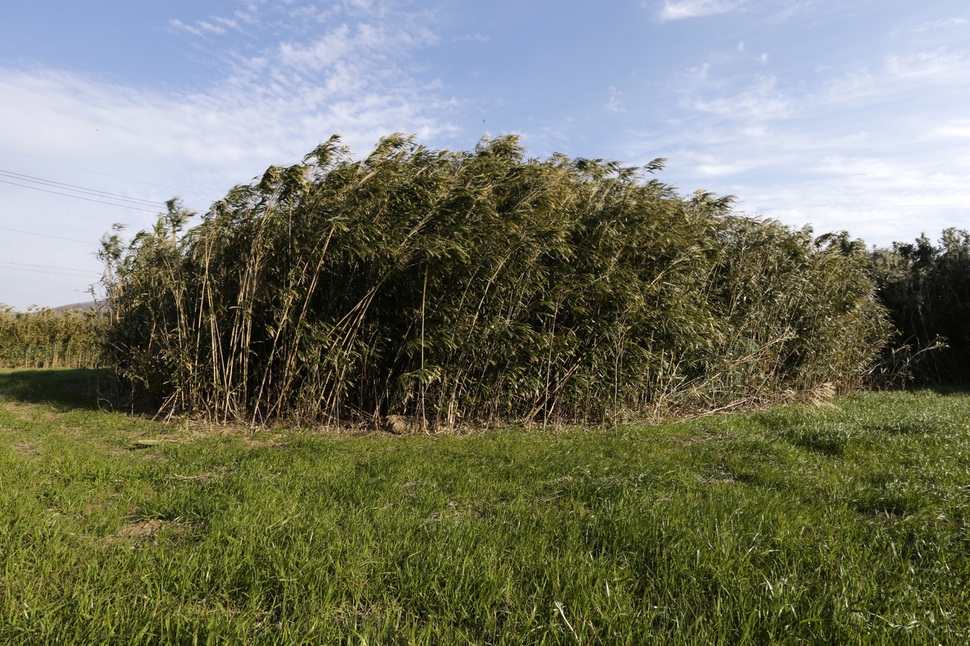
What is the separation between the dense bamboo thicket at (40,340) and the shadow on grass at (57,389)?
6327 mm

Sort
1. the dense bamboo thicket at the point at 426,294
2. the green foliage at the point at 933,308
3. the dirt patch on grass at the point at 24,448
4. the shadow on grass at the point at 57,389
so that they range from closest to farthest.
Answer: the dirt patch on grass at the point at 24,448, the dense bamboo thicket at the point at 426,294, the shadow on grass at the point at 57,389, the green foliage at the point at 933,308

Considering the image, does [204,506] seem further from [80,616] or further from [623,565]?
[623,565]

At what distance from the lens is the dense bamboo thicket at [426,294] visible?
18.7 feet

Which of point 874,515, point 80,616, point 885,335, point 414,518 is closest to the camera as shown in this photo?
point 80,616

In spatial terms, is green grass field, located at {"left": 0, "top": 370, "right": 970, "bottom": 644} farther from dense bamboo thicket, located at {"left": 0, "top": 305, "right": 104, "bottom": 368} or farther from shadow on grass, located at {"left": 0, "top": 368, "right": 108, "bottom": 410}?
dense bamboo thicket, located at {"left": 0, "top": 305, "right": 104, "bottom": 368}

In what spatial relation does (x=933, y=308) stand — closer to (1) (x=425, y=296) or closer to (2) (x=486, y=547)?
(1) (x=425, y=296)

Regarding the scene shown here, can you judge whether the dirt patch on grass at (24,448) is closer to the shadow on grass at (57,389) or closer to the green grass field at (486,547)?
the green grass field at (486,547)

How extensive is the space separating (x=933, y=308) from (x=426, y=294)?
1312cm

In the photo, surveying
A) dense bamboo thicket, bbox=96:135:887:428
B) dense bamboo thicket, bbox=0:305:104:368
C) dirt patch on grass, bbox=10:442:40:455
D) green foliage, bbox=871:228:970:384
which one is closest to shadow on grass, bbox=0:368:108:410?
dense bamboo thicket, bbox=96:135:887:428

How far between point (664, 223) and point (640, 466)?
3706mm

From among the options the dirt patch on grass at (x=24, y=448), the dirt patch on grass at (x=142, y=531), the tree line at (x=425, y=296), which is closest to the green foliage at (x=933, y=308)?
the tree line at (x=425, y=296)

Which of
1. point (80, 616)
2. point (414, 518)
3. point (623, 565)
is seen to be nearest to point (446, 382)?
point (414, 518)

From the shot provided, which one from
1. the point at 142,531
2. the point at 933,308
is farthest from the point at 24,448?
the point at 933,308

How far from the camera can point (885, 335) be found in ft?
37.3
